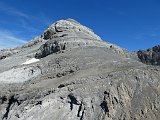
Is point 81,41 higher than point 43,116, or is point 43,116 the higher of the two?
point 81,41

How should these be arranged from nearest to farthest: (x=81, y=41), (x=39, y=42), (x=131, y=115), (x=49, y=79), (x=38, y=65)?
(x=131, y=115) → (x=49, y=79) → (x=38, y=65) → (x=81, y=41) → (x=39, y=42)

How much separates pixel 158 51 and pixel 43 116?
49.5 meters

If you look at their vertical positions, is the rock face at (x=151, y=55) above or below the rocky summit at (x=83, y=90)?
above

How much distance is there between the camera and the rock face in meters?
84.5

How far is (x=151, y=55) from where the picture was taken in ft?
288

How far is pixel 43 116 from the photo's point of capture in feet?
138

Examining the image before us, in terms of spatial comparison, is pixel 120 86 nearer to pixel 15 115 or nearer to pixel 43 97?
pixel 43 97

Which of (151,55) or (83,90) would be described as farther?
(151,55)

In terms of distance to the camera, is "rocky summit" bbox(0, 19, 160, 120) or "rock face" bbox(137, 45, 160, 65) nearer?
"rocky summit" bbox(0, 19, 160, 120)

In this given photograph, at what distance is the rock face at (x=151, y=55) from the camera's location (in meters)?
84.5

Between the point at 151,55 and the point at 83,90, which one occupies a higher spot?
the point at 151,55

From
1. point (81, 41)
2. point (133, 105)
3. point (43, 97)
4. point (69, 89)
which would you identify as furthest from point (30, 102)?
point (81, 41)

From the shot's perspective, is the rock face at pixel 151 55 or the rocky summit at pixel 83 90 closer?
the rocky summit at pixel 83 90

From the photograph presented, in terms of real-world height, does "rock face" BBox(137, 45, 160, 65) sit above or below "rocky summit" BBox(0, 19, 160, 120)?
above
